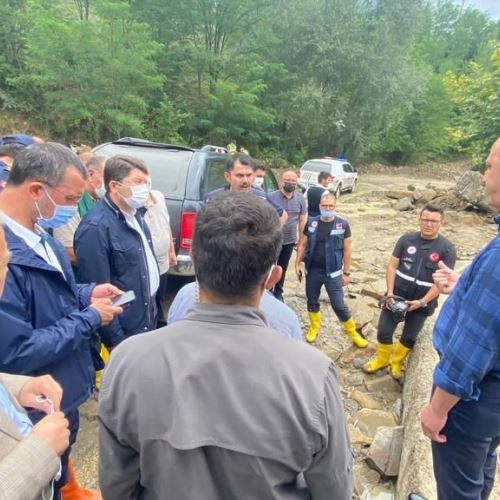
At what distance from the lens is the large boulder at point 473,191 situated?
40.4 ft

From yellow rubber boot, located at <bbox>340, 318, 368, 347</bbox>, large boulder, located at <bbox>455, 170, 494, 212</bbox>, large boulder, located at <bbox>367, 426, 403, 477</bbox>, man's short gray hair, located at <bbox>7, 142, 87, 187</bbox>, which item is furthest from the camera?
large boulder, located at <bbox>455, 170, 494, 212</bbox>

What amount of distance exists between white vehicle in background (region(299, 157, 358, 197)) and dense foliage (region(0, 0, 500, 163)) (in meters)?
4.64

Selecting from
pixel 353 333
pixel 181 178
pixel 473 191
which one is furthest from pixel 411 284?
pixel 473 191

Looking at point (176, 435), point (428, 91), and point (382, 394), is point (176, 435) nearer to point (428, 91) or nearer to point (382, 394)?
point (382, 394)

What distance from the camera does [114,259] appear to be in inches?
104

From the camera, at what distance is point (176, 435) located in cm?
98

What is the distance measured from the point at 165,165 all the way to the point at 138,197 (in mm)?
1631

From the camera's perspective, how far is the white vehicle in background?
14945 millimetres

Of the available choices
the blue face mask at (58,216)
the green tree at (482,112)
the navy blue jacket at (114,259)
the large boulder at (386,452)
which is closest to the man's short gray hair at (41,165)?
the blue face mask at (58,216)

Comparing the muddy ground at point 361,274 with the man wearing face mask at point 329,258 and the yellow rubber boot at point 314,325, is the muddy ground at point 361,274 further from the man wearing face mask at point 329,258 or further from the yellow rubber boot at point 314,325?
the man wearing face mask at point 329,258

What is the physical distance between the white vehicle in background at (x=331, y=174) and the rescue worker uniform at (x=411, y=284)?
10.1 m

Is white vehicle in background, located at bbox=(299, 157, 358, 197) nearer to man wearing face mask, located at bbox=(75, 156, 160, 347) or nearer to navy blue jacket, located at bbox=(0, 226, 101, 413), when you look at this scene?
man wearing face mask, located at bbox=(75, 156, 160, 347)

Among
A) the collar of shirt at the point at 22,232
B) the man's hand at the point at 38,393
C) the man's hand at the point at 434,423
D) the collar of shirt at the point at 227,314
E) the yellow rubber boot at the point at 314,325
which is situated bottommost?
the yellow rubber boot at the point at 314,325

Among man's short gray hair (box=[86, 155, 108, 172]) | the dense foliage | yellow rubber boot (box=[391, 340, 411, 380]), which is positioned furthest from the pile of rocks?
man's short gray hair (box=[86, 155, 108, 172])
